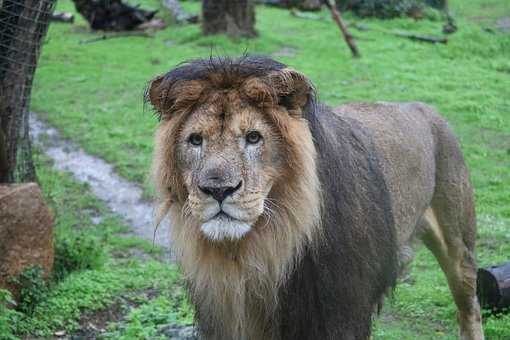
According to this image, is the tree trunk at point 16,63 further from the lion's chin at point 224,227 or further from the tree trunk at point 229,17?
the tree trunk at point 229,17

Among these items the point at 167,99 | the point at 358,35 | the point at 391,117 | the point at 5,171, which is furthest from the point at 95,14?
the point at 167,99

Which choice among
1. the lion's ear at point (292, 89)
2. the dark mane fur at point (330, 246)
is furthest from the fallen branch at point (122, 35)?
the lion's ear at point (292, 89)

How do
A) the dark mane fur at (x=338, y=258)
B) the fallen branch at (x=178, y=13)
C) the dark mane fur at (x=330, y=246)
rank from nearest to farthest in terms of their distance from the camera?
the dark mane fur at (x=330, y=246)
the dark mane fur at (x=338, y=258)
the fallen branch at (x=178, y=13)

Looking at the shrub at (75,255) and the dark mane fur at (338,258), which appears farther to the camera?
the shrub at (75,255)

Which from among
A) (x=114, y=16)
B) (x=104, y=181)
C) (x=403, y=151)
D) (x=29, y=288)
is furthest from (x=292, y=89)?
(x=114, y=16)

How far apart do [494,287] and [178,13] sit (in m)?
14.4

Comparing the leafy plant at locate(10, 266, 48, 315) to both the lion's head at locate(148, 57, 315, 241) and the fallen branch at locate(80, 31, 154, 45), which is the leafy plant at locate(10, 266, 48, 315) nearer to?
the lion's head at locate(148, 57, 315, 241)

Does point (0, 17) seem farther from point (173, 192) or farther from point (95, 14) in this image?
point (95, 14)

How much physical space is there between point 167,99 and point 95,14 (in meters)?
15.2

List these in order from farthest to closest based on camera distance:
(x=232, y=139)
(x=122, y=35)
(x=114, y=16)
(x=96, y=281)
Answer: (x=114, y=16) < (x=122, y=35) < (x=96, y=281) < (x=232, y=139)

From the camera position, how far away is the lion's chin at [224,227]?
3.37 metres

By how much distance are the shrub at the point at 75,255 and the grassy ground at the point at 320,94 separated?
130 millimetres

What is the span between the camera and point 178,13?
19328mm

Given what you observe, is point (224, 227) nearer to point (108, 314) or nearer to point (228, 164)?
point (228, 164)
